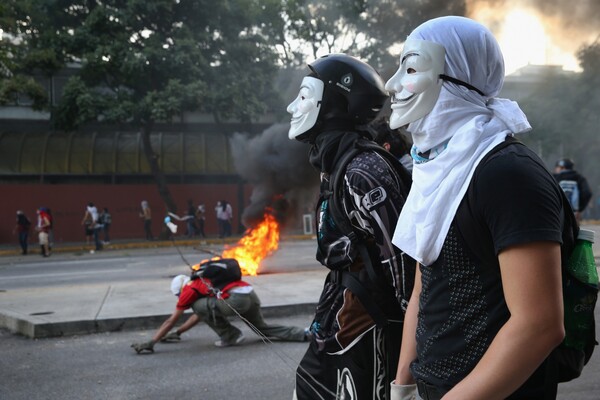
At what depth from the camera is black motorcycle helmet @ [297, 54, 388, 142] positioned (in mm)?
2736

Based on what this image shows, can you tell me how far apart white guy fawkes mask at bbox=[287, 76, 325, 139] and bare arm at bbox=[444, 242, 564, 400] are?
5.16ft

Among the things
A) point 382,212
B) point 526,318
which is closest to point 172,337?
point 382,212

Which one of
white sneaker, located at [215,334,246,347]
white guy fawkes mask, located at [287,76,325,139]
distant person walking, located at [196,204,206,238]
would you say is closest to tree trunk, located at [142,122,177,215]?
distant person walking, located at [196,204,206,238]

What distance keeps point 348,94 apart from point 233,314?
3.64m

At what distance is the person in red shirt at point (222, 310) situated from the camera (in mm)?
5855

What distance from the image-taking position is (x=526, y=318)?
1.28 m

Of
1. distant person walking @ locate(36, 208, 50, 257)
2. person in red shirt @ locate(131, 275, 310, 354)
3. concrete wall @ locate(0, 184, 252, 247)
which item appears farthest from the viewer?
concrete wall @ locate(0, 184, 252, 247)

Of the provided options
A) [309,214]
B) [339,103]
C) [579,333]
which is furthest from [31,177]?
[579,333]

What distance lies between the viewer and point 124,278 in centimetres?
1155

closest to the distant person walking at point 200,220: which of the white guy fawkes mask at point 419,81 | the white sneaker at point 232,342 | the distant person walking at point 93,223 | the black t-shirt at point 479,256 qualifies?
the distant person walking at point 93,223

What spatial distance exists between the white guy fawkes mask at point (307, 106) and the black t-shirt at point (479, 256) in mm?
1325

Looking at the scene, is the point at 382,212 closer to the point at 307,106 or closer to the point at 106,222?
the point at 307,106

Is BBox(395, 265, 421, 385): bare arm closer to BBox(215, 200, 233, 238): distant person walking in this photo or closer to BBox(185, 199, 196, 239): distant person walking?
BBox(215, 200, 233, 238): distant person walking

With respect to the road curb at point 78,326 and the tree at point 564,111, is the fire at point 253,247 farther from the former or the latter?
the tree at point 564,111
